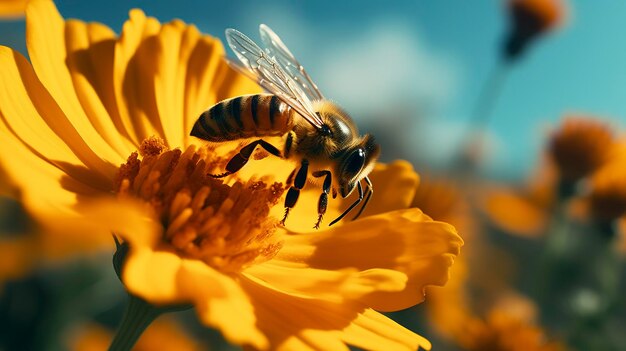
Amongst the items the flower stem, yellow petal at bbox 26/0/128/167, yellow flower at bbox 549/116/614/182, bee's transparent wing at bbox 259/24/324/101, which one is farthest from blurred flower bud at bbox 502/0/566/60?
the flower stem

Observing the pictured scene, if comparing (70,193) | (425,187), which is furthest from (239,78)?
(425,187)

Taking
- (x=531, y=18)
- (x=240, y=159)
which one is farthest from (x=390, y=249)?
(x=531, y=18)

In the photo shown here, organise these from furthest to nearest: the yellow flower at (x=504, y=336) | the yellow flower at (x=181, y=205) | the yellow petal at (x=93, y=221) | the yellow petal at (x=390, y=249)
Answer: the yellow flower at (x=504, y=336)
the yellow petal at (x=390, y=249)
the yellow flower at (x=181, y=205)
the yellow petal at (x=93, y=221)

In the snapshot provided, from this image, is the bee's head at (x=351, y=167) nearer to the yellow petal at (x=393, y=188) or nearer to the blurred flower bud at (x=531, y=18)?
the yellow petal at (x=393, y=188)

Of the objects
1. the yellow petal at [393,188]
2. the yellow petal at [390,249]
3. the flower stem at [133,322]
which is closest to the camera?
the flower stem at [133,322]

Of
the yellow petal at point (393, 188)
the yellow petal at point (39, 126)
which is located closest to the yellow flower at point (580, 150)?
Answer: the yellow petal at point (393, 188)
